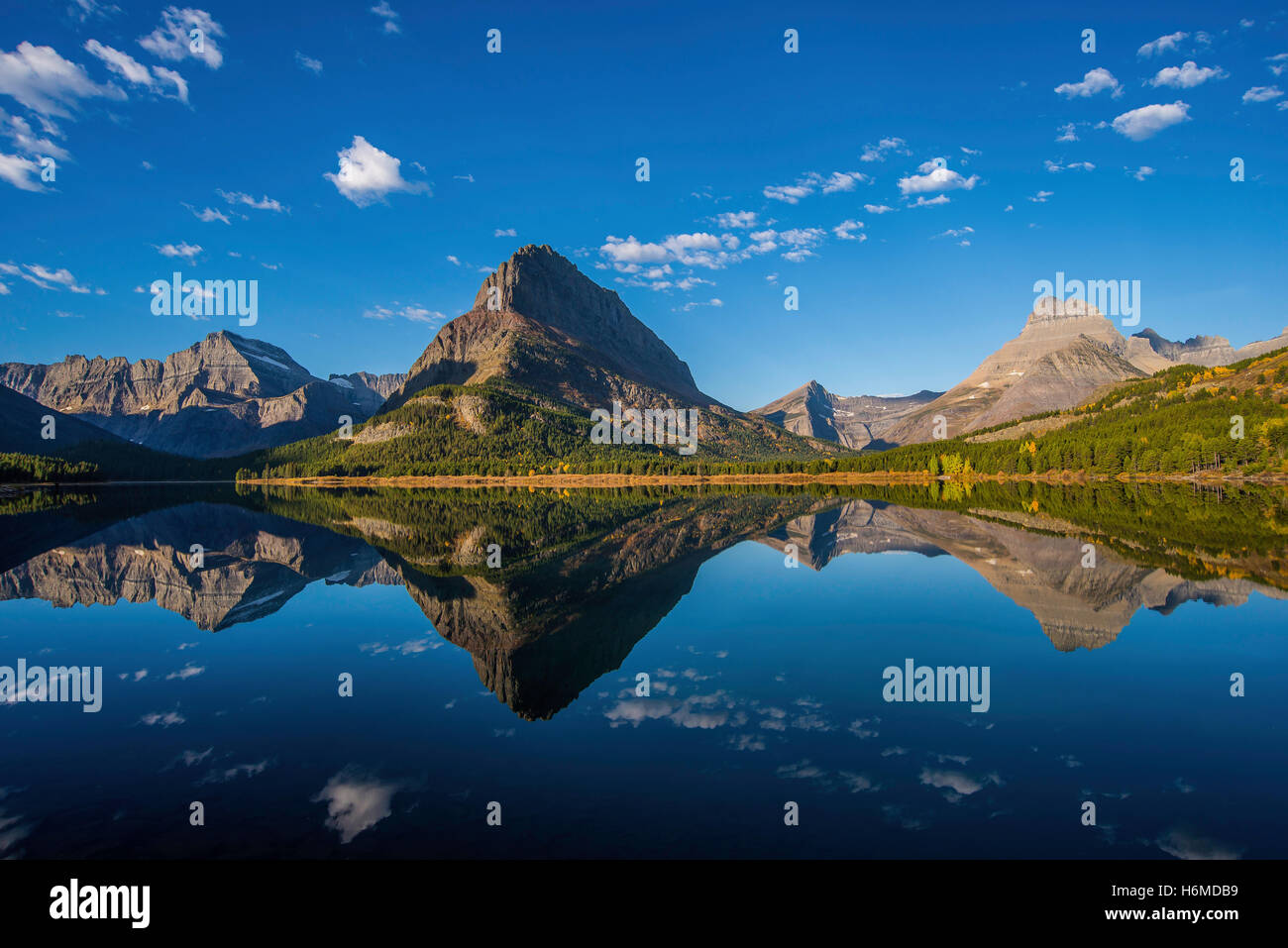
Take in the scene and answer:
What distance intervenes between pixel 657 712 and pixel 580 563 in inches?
950

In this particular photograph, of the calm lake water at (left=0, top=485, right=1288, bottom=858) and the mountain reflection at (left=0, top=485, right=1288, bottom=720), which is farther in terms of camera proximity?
the mountain reflection at (left=0, top=485, right=1288, bottom=720)

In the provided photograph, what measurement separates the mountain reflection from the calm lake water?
31 centimetres

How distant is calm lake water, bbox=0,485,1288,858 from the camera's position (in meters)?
9.88

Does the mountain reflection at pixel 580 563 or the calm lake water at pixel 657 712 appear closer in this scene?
the calm lake water at pixel 657 712

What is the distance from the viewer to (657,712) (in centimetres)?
1506

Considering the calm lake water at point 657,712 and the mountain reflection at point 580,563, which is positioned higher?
the mountain reflection at point 580,563

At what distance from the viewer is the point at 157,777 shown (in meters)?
12.1

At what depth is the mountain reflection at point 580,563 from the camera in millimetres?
22391

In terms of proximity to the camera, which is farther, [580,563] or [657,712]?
[580,563]

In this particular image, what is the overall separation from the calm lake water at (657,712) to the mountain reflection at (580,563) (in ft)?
1.02

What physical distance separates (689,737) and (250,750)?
31.6 ft
